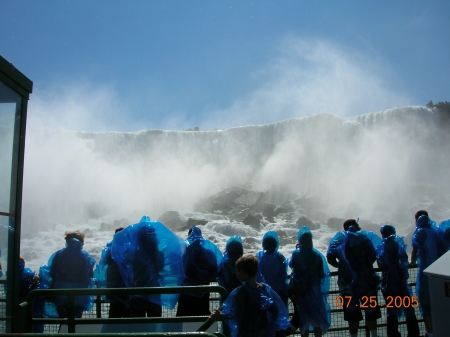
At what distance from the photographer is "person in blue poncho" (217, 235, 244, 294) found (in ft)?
13.0

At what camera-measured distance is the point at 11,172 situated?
2797mm

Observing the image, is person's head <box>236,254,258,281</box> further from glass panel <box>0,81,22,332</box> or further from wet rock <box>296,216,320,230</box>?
wet rock <box>296,216,320,230</box>

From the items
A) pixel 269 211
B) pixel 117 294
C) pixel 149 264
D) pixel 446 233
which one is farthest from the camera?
pixel 269 211

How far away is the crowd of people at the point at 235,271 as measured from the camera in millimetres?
3814

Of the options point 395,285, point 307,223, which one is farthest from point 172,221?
point 395,285

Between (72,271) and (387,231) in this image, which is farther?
(387,231)

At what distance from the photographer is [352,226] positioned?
14.9 feet

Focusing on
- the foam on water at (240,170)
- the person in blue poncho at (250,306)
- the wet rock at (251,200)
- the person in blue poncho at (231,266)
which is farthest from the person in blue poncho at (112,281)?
the wet rock at (251,200)

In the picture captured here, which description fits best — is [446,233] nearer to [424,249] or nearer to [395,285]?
[424,249]

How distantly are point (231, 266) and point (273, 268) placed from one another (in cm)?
41

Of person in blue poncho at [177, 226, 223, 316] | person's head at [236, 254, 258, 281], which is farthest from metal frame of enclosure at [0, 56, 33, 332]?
person in blue poncho at [177, 226, 223, 316]

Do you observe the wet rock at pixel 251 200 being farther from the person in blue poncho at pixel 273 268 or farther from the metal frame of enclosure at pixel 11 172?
the metal frame of enclosure at pixel 11 172

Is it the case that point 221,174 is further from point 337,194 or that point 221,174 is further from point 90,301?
point 90,301

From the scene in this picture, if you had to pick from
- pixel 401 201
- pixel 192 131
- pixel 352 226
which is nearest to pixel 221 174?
pixel 192 131
